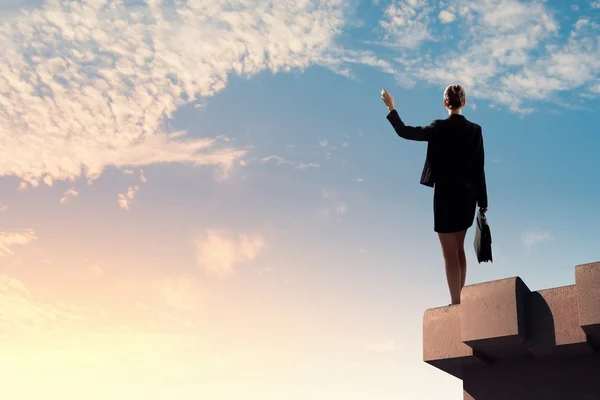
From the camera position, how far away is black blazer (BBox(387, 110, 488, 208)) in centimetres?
832

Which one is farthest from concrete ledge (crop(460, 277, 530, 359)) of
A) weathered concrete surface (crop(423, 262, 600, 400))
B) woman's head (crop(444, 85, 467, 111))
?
woman's head (crop(444, 85, 467, 111))

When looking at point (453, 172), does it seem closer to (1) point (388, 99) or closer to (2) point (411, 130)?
(2) point (411, 130)

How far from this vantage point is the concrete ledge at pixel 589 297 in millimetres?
6645

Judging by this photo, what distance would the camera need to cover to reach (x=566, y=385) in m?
7.19

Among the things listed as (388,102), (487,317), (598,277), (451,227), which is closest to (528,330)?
(487,317)

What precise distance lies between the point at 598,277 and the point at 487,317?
1.12 m

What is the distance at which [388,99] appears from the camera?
28.0 feet

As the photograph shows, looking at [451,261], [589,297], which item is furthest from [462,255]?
[589,297]

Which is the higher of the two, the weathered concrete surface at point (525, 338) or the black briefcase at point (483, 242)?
the black briefcase at point (483, 242)

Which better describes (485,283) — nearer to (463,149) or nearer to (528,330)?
(528,330)

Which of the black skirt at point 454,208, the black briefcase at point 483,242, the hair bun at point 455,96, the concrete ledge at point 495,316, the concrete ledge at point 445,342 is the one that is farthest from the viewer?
the hair bun at point 455,96

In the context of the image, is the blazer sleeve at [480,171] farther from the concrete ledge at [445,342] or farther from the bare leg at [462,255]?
the concrete ledge at [445,342]

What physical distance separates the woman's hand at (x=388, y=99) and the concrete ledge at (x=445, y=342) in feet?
7.90

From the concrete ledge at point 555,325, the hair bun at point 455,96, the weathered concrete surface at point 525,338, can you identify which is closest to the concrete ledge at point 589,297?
the weathered concrete surface at point 525,338
